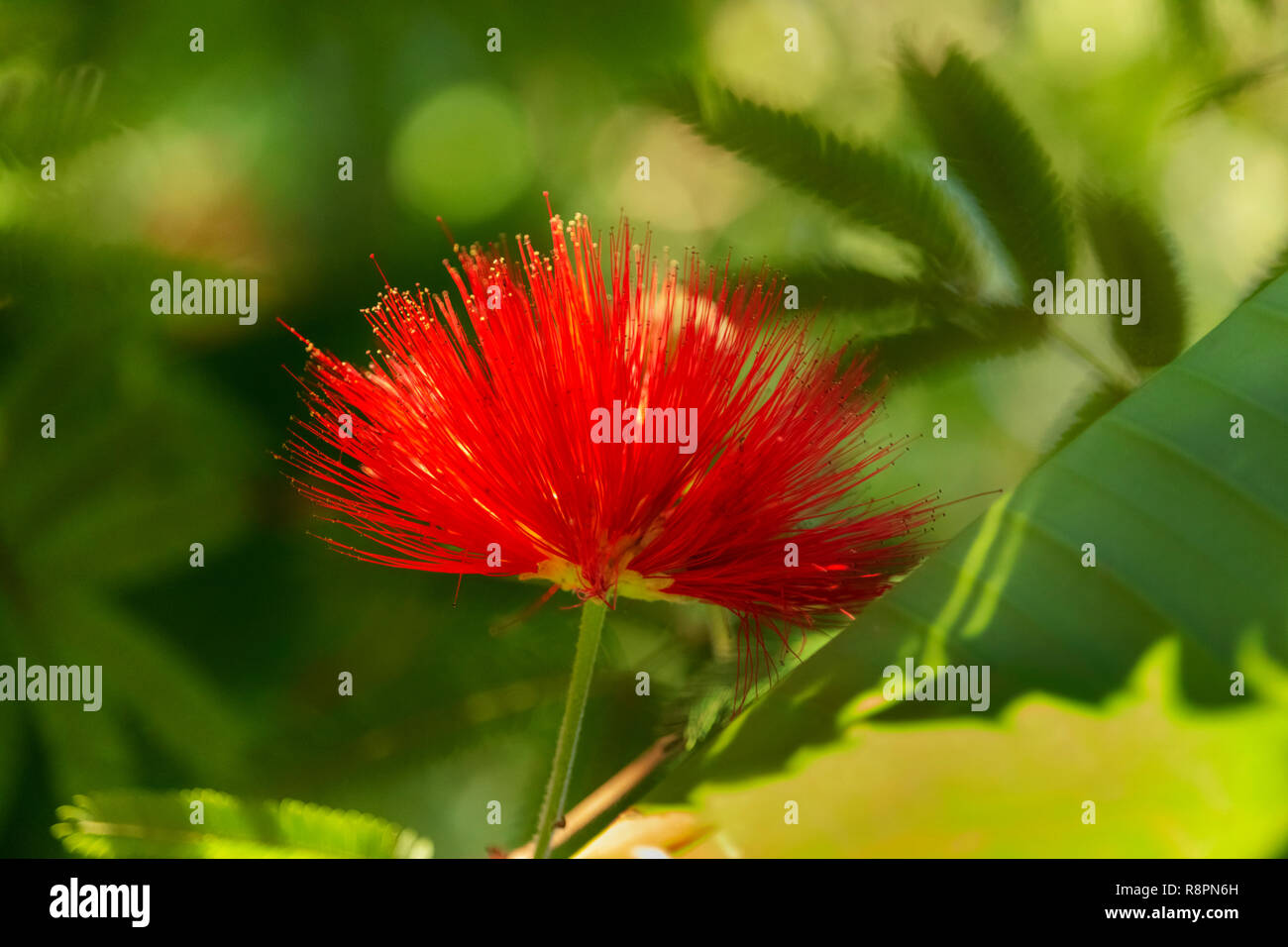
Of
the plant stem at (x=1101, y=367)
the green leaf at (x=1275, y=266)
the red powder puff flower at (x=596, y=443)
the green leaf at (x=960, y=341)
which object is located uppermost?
the green leaf at (x=1275, y=266)

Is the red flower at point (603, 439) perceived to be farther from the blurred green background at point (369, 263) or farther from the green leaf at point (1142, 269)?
the green leaf at point (1142, 269)

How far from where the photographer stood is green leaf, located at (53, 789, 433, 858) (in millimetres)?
1038

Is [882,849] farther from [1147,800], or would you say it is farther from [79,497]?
[79,497]

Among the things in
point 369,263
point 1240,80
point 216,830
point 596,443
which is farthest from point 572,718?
point 1240,80

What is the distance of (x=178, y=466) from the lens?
2.03m

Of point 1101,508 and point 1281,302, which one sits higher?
point 1281,302

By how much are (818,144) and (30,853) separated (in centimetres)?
170

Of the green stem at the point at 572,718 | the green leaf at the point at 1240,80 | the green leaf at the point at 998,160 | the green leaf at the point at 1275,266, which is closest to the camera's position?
the green stem at the point at 572,718

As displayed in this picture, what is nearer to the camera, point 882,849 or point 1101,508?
point 882,849

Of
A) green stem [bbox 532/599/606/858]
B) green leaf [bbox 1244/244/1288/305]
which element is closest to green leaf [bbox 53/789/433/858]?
green stem [bbox 532/599/606/858]

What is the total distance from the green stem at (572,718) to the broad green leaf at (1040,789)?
14cm

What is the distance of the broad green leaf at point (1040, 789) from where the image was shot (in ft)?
2.59

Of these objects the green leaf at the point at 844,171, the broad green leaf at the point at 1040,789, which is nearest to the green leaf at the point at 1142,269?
the green leaf at the point at 844,171
